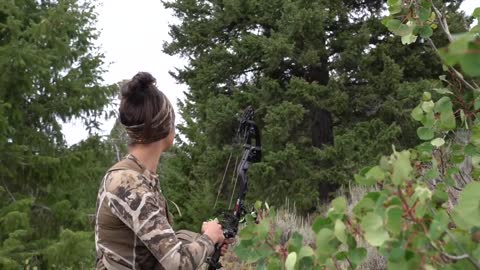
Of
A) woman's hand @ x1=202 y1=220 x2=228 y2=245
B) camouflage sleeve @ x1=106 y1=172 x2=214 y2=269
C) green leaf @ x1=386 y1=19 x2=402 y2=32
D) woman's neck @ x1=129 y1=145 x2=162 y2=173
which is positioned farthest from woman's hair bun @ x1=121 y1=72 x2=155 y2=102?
green leaf @ x1=386 y1=19 x2=402 y2=32

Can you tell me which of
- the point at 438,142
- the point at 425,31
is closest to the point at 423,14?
the point at 425,31

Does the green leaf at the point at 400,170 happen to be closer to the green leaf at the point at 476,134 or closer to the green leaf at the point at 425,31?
the green leaf at the point at 476,134

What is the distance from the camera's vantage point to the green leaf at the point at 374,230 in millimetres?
924

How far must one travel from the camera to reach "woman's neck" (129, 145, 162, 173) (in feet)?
7.28

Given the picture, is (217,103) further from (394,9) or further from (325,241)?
(325,241)

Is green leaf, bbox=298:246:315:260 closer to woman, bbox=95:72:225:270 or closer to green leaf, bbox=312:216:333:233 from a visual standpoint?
green leaf, bbox=312:216:333:233

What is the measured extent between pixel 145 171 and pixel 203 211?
42.8 ft

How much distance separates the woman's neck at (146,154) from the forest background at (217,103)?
7049mm

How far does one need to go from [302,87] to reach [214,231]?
1217cm

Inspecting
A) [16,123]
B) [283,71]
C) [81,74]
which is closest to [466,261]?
[16,123]

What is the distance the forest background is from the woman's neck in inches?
278

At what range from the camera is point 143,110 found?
217 centimetres

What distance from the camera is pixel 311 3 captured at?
1430cm

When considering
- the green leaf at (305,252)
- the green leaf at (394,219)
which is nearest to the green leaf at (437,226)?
the green leaf at (394,219)
